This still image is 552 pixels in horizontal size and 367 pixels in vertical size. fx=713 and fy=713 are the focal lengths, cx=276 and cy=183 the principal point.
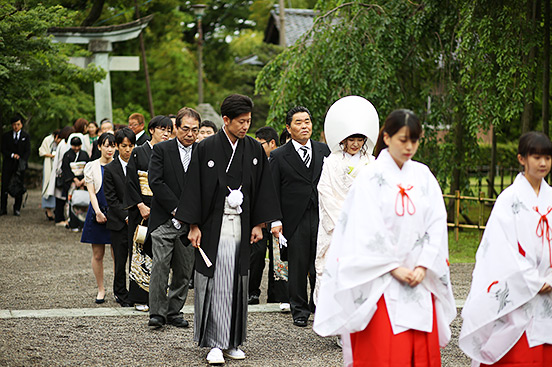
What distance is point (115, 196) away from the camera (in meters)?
7.73

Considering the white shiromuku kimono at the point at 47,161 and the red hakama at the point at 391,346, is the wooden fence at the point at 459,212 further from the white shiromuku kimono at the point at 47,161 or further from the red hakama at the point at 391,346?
the red hakama at the point at 391,346

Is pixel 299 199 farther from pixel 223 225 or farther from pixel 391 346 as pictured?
pixel 391 346

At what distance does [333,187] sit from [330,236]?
1.43ft

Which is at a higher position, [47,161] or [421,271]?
[47,161]

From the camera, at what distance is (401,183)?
4.15 m

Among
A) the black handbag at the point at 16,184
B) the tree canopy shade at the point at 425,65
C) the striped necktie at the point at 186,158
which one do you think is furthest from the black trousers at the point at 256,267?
the black handbag at the point at 16,184

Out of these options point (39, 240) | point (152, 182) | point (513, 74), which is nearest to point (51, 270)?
point (39, 240)

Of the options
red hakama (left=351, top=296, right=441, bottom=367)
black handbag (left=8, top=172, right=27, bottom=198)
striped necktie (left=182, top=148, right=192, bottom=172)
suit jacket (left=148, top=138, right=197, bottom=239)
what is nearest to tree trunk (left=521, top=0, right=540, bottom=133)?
striped necktie (left=182, top=148, right=192, bottom=172)

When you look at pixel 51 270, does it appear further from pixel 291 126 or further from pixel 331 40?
pixel 331 40

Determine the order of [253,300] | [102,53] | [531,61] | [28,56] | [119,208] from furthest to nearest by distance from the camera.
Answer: [102,53] → [531,61] → [28,56] → [253,300] → [119,208]

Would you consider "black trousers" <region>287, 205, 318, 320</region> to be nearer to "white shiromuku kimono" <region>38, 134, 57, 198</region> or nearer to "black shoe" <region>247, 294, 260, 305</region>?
"black shoe" <region>247, 294, 260, 305</region>

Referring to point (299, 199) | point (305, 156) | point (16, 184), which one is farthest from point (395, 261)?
point (16, 184)

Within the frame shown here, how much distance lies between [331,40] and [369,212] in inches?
370

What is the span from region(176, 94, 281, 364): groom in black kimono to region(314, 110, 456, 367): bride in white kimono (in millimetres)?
1543
